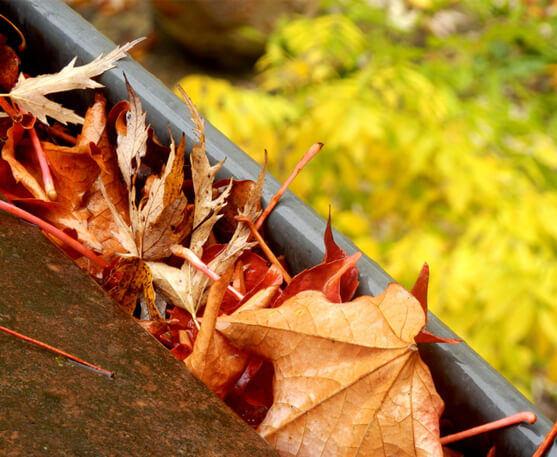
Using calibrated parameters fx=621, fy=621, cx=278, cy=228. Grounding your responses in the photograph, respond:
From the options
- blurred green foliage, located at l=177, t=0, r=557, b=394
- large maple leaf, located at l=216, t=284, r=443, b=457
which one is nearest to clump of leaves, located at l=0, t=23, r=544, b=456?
large maple leaf, located at l=216, t=284, r=443, b=457

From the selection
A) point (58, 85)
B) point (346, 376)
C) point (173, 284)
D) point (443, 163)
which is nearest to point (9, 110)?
point (58, 85)

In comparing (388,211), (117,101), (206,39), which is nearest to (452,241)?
(388,211)

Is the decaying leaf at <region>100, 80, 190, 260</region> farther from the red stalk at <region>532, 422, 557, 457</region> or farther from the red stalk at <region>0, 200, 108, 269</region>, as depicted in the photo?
the red stalk at <region>532, 422, 557, 457</region>

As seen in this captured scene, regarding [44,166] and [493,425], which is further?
[44,166]

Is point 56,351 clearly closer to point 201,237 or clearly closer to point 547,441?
point 201,237

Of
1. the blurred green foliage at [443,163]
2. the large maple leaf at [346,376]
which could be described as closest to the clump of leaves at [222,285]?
the large maple leaf at [346,376]

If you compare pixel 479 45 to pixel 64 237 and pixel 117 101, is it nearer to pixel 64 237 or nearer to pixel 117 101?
pixel 117 101

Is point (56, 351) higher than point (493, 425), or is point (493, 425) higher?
point (493, 425)

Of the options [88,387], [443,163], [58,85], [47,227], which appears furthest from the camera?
[443,163]
